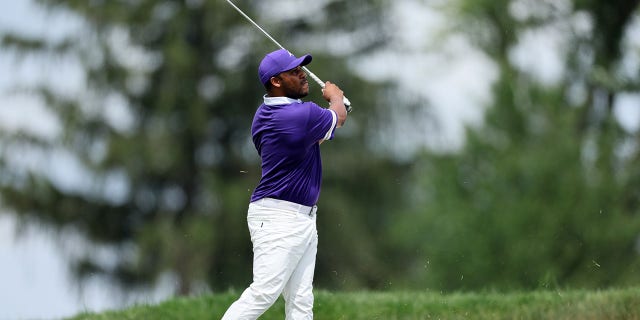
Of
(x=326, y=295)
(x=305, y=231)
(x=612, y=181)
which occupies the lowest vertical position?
(x=612, y=181)

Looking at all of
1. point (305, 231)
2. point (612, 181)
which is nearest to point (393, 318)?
point (305, 231)

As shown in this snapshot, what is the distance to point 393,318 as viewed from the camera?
9.18m

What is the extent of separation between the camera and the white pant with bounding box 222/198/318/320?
23.2 feet

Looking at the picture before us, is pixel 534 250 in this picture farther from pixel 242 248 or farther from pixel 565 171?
pixel 242 248

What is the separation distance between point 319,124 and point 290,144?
24cm

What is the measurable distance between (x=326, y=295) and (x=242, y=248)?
15.9m

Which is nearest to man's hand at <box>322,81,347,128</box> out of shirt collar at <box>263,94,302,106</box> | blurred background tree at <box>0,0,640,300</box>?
shirt collar at <box>263,94,302,106</box>

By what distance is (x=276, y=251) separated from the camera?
7.07 m

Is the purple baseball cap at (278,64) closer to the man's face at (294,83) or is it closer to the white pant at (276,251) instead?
the man's face at (294,83)

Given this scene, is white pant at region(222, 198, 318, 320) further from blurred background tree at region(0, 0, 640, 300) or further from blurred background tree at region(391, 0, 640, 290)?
blurred background tree at region(391, 0, 640, 290)

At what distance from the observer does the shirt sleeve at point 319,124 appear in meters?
7.08

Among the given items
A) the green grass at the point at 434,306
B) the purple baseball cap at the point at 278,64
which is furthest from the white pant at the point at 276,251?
the green grass at the point at 434,306

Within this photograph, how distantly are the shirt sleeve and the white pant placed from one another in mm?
491

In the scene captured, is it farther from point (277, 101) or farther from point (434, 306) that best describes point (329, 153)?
point (277, 101)
